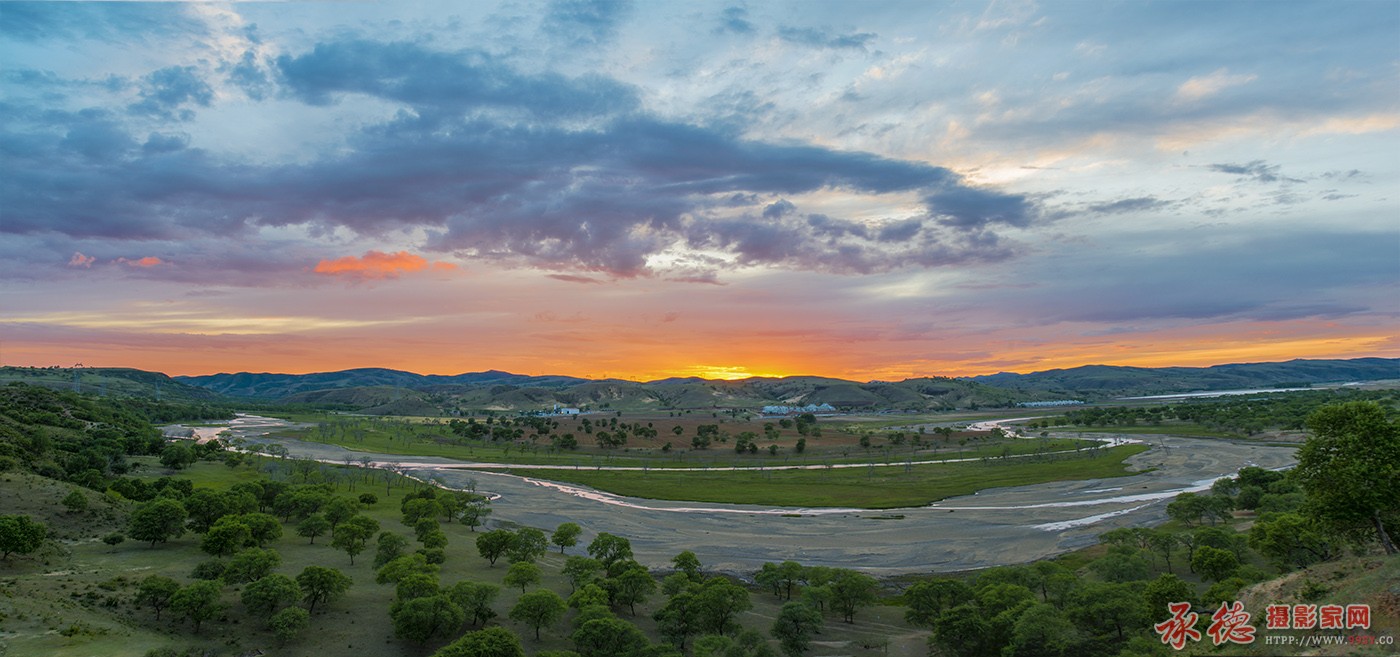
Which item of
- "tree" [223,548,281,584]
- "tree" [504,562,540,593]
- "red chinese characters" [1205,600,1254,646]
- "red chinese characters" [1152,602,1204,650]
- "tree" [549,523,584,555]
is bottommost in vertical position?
"tree" [549,523,584,555]

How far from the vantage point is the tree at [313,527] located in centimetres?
6806

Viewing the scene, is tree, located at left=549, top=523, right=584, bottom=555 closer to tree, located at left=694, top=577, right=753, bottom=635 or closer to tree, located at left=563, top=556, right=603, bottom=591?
tree, located at left=563, top=556, right=603, bottom=591

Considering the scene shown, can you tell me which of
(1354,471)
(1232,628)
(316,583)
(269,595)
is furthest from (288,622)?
(1354,471)

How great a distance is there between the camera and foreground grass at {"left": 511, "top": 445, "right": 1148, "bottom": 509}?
10669cm

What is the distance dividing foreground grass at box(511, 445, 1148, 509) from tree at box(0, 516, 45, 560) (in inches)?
2927

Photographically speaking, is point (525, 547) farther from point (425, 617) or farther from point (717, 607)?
point (717, 607)

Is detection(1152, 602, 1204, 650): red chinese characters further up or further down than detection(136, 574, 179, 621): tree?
further up

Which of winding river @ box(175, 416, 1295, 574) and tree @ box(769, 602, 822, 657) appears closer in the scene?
tree @ box(769, 602, 822, 657)

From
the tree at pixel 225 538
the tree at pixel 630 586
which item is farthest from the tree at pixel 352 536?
the tree at pixel 630 586

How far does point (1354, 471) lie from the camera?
3269 cm

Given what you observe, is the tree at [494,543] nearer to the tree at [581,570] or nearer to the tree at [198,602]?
the tree at [581,570]

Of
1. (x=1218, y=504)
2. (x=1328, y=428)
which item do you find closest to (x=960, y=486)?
(x=1218, y=504)

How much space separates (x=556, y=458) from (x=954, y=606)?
430ft

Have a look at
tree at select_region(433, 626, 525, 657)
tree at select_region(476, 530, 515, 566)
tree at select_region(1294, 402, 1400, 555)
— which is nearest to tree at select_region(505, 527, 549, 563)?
tree at select_region(476, 530, 515, 566)
